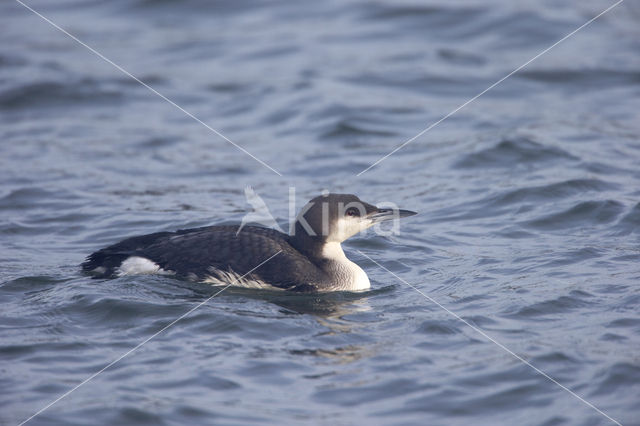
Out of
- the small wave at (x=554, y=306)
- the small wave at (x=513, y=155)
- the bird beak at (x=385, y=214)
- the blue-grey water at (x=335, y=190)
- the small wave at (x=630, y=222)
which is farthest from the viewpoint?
the small wave at (x=513, y=155)

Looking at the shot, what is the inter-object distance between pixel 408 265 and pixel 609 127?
4943mm

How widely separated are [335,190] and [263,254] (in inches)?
123

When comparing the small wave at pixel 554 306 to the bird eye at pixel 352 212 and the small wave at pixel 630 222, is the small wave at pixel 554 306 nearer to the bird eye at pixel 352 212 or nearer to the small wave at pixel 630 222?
the bird eye at pixel 352 212

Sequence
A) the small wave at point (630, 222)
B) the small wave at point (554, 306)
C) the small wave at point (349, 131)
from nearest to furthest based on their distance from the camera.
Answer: the small wave at point (554, 306) < the small wave at point (630, 222) < the small wave at point (349, 131)

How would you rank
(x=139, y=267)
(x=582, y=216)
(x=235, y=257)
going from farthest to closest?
(x=582, y=216) < (x=139, y=267) < (x=235, y=257)

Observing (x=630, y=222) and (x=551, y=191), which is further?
(x=551, y=191)

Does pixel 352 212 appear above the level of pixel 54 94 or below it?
below

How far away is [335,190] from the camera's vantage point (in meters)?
9.66

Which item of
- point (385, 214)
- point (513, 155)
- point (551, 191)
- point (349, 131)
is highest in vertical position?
→ point (349, 131)

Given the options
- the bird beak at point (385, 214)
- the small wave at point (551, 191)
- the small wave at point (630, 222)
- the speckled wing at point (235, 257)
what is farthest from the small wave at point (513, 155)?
the speckled wing at point (235, 257)

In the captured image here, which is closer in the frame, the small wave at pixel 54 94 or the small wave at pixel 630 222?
the small wave at pixel 630 222

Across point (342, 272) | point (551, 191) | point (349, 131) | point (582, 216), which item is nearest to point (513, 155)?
point (551, 191)

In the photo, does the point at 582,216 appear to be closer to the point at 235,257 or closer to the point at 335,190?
the point at 335,190

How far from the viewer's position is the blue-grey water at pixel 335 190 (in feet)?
17.2
